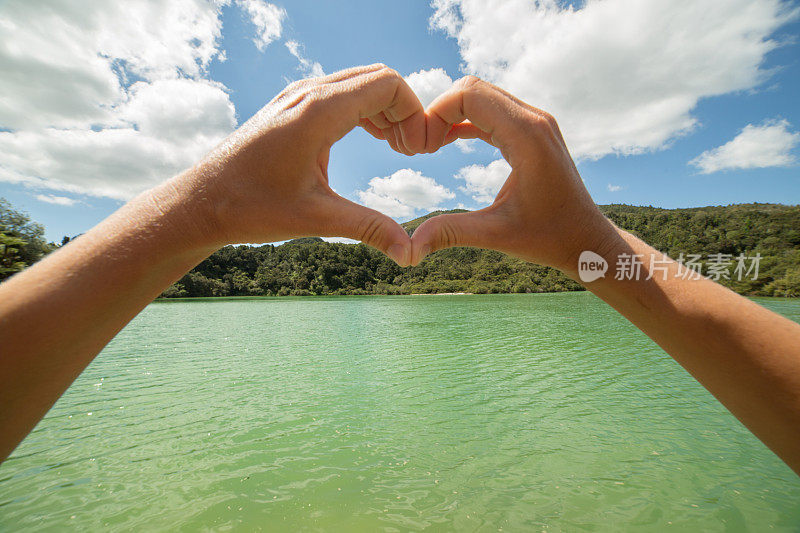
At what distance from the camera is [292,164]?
1197 millimetres

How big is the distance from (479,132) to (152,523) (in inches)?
209

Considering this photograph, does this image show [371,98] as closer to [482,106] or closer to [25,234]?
[482,106]

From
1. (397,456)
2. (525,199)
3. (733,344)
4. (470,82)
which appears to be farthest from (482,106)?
(397,456)

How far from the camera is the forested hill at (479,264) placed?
174 feet

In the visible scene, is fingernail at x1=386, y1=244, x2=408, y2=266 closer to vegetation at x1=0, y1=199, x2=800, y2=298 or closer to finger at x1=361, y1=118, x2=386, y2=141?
finger at x1=361, y1=118, x2=386, y2=141

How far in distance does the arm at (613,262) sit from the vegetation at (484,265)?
48.4m

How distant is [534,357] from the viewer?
12828 millimetres

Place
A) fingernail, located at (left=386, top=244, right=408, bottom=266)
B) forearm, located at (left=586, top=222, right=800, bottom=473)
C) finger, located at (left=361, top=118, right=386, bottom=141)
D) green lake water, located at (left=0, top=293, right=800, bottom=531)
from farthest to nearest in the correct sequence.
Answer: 1. green lake water, located at (left=0, top=293, right=800, bottom=531)
2. finger, located at (left=361, top=118, right=386, bottom=141)
3. fingernail, located at (left=386, top=244, right=408, bottom=266)
4. forearm, located at (left=586, top=222, right=800, bottom=473)

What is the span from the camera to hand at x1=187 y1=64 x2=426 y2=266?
1.14m

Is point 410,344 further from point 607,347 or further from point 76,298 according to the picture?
point 76,298

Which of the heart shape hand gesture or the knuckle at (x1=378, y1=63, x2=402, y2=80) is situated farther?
the knuckle at (x1=378, y1=63, x2=402, y2=80)

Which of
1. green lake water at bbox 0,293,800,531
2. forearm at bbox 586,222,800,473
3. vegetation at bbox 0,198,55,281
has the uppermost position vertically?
vegetation at bbox 0,198,55,281

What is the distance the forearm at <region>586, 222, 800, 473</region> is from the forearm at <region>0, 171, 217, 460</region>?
1.58 metres

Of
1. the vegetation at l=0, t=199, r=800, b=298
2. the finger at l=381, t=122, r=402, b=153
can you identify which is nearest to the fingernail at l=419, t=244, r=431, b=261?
the finger at l=381, t=122, r=402, b=153
